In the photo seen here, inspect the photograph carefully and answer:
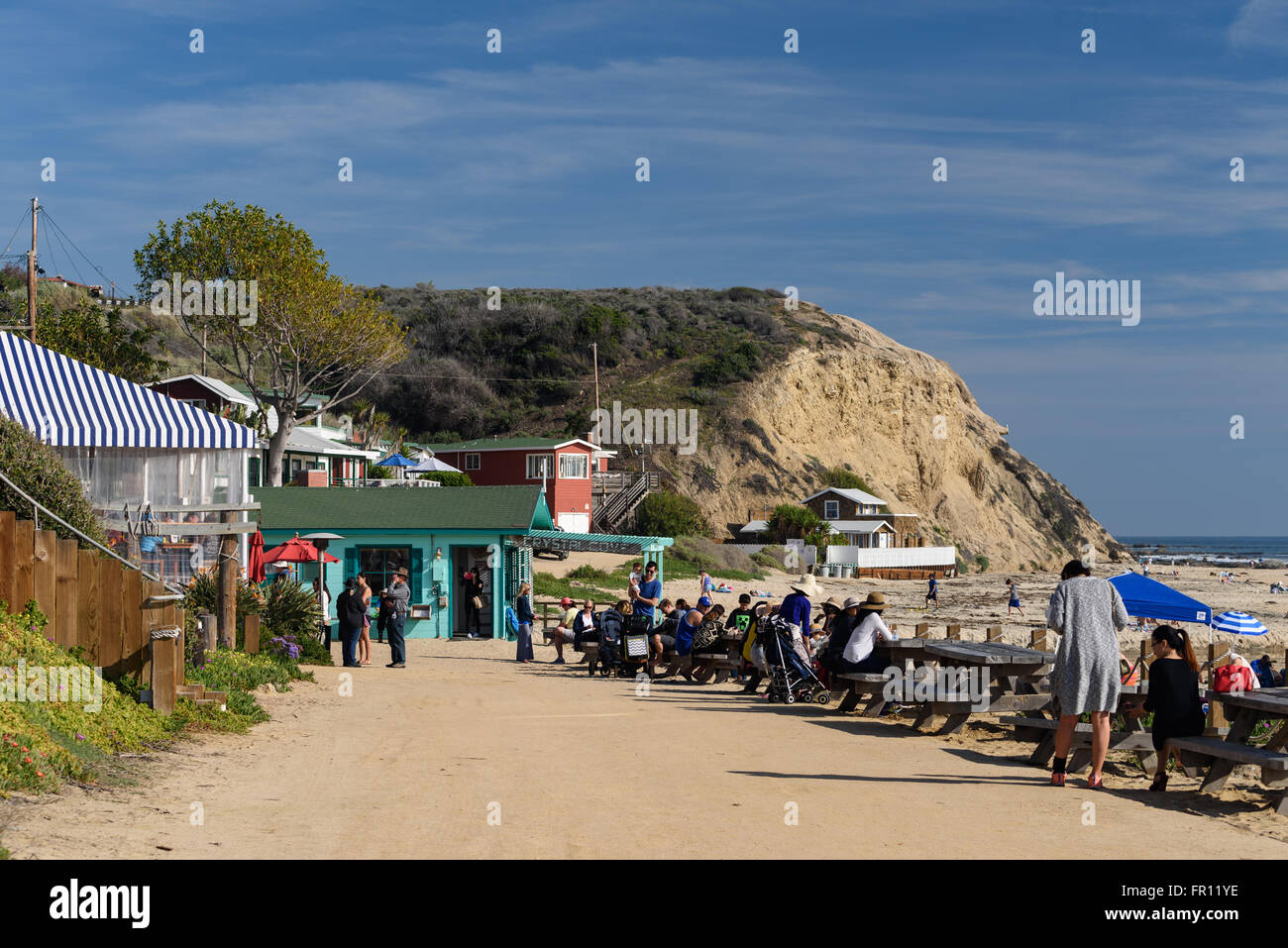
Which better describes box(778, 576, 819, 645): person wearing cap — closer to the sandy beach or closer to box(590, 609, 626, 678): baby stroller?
the sandy beach

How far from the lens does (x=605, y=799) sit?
27.9 ft

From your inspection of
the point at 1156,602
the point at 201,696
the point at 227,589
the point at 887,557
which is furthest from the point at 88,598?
the point at 887,557

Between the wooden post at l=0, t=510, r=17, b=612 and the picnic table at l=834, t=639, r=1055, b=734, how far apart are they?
28.5 ft

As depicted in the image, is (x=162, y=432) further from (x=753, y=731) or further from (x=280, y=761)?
(x=753, y=731)

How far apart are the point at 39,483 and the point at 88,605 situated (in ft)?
5.32

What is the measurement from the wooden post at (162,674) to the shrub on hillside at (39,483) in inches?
57.1

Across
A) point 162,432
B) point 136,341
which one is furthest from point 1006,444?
point 162,432

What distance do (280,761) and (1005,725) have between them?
772 cm

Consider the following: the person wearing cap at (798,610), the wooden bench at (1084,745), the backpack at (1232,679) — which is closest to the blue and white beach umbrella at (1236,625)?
the backpack at (1232,679)

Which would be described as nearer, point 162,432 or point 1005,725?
point 1005,725

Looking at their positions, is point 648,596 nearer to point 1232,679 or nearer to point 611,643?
point 611,643

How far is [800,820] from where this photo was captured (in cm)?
789

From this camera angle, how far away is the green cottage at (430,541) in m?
27.4

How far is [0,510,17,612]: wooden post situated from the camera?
32.6ft
